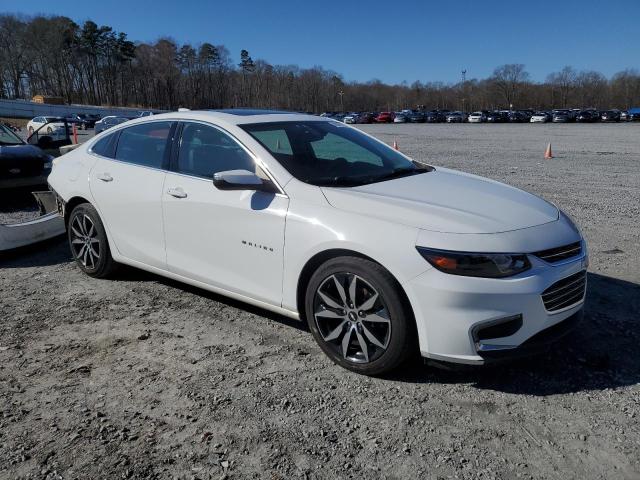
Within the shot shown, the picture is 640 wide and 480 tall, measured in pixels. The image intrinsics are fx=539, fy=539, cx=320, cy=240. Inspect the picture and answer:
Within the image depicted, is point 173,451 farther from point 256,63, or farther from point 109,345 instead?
point 256,63

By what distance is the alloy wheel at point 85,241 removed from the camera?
5.13 m

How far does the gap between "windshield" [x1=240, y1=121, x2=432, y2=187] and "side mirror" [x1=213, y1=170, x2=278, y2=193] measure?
209mm

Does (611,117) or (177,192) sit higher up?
(611,117)

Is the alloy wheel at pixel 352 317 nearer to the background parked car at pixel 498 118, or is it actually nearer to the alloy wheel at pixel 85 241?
the alloy wheel at pixel 85 241

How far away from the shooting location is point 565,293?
3.24 metres

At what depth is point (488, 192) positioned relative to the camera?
384 cm

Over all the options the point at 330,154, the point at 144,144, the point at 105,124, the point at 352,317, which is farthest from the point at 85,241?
the point at 105,124

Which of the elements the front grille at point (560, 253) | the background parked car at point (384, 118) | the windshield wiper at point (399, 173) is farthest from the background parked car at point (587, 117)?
the front grille at point (560, 253)

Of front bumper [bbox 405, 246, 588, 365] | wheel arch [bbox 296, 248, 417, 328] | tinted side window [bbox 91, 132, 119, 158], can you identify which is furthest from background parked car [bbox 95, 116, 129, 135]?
front bumper [bbox 405, 246, 588, 365]

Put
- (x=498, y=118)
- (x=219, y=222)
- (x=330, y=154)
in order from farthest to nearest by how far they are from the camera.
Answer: (x=498, y=118), (x=330, y=154), (x=219, y=222)

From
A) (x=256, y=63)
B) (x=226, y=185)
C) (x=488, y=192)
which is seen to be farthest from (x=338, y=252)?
(x=256, y=63)

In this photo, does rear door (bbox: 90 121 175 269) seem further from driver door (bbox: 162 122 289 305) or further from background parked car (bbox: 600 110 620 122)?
background parked car (bbox: 600 110 620 122)

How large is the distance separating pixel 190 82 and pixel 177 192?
133m

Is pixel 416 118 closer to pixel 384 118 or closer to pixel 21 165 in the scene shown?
pixel 384 118
